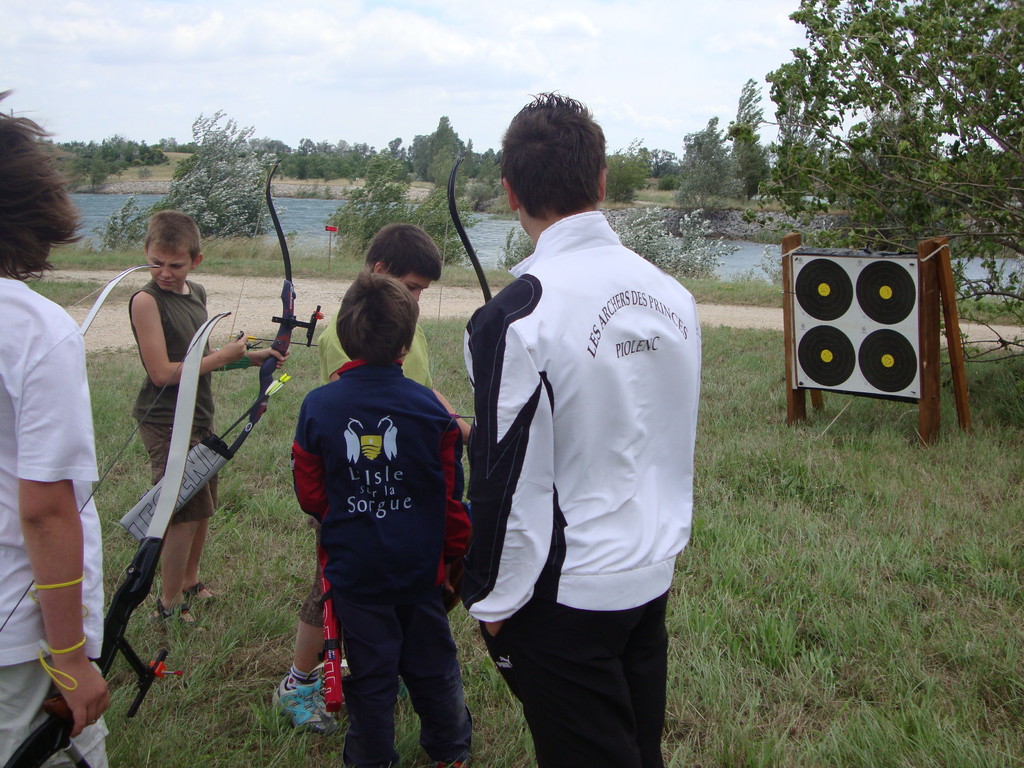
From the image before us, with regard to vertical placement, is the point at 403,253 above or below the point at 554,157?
below

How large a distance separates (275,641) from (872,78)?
6.11m

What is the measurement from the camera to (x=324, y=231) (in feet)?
68.4

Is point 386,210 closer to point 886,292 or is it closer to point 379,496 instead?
point 886,292

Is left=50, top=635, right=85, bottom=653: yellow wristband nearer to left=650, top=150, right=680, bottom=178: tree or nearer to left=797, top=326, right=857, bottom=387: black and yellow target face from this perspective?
left=797, top=326, right=857, bottom=387: black and yellow target face

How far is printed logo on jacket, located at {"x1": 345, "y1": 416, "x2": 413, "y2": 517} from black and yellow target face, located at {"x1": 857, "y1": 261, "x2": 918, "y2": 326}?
4769 millimetres

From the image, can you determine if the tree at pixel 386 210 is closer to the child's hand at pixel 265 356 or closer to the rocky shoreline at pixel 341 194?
the rocky shoreline at pixel 341 194

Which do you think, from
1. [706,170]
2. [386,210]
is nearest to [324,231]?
→ [386,210]

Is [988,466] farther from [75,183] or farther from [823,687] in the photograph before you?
[75,183]

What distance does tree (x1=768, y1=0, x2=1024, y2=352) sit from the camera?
6.14 m

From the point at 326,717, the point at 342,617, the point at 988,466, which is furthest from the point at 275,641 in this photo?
the point at 988,466

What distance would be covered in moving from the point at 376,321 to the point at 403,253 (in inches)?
22.3

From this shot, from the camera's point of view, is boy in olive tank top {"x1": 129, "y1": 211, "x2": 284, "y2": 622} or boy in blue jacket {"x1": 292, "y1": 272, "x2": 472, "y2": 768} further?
boy in olive tank top {"x1": 129, "y1": 211, "x2": 284, "y2": 622}

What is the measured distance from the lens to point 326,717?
107 inches

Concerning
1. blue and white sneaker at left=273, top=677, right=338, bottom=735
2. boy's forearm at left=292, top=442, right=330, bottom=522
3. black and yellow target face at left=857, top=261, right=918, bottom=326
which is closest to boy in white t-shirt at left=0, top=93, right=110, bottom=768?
boy's forearm at left=292, top=442, right=330, bottom=522
